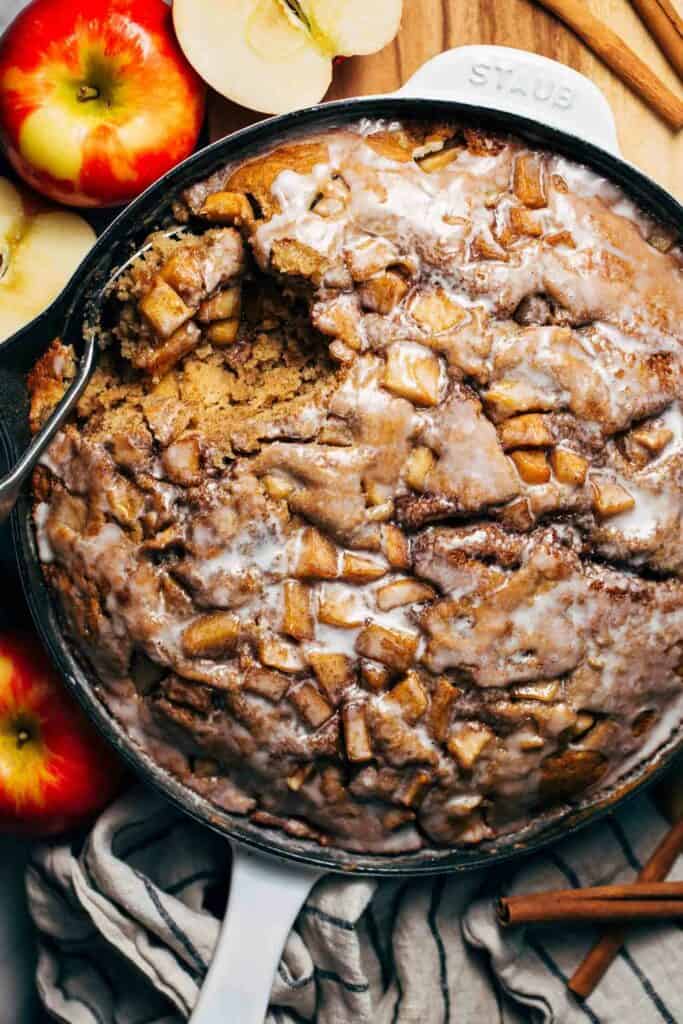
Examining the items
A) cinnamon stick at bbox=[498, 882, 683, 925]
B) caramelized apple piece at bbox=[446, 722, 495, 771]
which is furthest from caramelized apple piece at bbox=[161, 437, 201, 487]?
cinnamon stick at bbox=[498, 882, 683, 925]

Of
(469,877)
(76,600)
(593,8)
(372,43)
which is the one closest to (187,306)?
(76,600)

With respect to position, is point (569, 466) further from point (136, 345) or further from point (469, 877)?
point (469, 877)

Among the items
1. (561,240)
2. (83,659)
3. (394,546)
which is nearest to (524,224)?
(561,240)

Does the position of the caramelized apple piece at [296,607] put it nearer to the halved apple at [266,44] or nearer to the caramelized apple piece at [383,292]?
the caramelized apple piece at [383,292]

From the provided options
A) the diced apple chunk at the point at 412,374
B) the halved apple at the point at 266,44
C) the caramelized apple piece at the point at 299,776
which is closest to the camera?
the diced apple chunk at the point at 412,374

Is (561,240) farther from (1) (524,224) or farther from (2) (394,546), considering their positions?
(2) (394,546)

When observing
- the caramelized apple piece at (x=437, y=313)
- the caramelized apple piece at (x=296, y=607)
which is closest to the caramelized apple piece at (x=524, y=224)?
the caramelized apple piece at (x=437, y=313)
